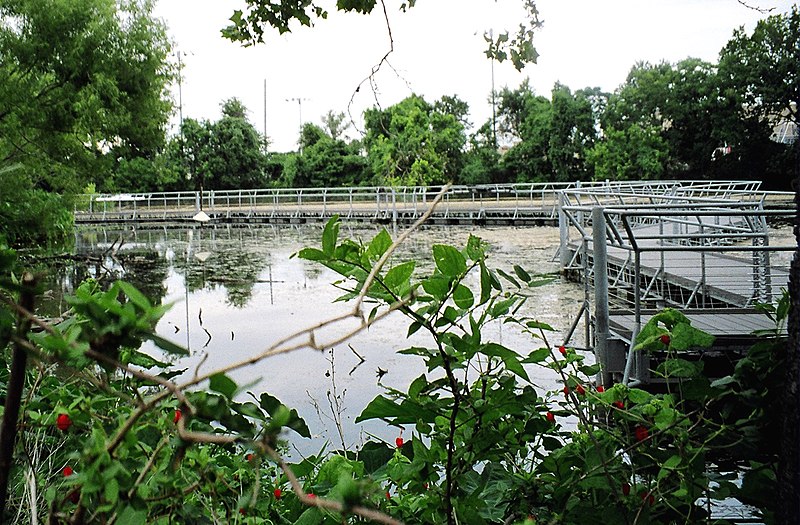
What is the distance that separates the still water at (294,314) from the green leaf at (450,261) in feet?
0.66

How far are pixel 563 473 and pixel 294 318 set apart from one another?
17.4 ft

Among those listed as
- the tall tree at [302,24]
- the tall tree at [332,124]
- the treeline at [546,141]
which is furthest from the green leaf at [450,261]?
the tall tree at [332,124]

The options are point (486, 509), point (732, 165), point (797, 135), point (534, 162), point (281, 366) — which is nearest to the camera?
point (797, 135)

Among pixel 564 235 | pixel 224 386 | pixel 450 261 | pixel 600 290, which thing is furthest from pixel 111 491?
pixel 564 235

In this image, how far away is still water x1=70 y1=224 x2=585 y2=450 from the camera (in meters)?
3.12

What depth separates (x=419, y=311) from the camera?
2.53 feet

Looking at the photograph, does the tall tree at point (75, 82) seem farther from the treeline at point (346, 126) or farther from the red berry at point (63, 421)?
the red berry at point (63, 421)

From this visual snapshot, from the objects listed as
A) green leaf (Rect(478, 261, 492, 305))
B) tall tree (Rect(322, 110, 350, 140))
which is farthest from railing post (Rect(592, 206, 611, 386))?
tall tree (Rect(322, 110, 350, 140))

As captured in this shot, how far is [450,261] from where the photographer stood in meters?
0.73

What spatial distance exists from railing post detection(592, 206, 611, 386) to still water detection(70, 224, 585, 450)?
238 millimetres

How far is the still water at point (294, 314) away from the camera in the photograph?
10.2 ft

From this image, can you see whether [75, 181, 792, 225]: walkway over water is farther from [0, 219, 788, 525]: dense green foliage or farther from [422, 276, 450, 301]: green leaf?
[422, 276, 450, 301]: green leaf

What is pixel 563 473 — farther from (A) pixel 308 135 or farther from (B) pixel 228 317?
(A) pixel 308 135

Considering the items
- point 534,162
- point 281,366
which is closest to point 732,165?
point 534,162
